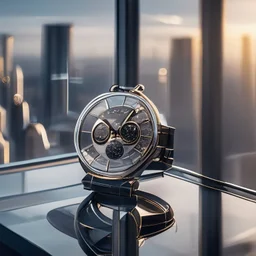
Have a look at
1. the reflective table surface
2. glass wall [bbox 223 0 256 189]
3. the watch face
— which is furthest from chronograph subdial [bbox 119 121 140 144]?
glass wall [bbox 223 0 256 189]

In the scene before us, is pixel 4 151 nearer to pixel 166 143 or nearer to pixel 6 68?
pixel 6 68

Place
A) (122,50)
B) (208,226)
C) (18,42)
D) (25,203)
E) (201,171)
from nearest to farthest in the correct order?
(208,226), (25,203), (201,171), (18,42), (122,50)

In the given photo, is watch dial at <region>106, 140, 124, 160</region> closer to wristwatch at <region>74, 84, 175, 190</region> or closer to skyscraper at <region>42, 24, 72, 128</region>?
wristwatch at <region>74, 84, 175, 190</region>

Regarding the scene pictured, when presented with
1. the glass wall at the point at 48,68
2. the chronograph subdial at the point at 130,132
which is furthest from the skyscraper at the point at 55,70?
the chronograph subdial at the point at 130,132

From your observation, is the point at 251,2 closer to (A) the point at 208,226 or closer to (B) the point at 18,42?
(A) the point at 208,226

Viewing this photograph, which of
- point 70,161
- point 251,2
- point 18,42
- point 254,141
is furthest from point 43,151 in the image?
point 251,2

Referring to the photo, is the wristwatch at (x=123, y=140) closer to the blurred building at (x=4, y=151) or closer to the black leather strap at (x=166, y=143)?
the black leather strap at (x=166, y=143)

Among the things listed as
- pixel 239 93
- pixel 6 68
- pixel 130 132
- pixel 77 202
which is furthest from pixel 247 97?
pixel 6 68
